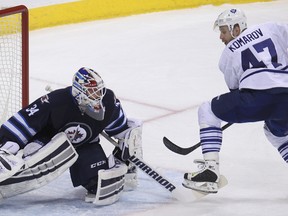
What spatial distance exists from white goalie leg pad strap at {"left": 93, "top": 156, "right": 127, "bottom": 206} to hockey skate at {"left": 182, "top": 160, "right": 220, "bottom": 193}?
273mm

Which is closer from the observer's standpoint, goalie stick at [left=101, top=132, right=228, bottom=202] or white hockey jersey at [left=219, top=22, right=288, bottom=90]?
white hockey jersey at [left=219, top=22, right=288, bottom=90]

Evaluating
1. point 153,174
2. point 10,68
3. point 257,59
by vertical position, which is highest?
point 257,59

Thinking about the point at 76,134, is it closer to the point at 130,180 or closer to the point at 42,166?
the point at 42,166

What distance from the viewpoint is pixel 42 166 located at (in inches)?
129

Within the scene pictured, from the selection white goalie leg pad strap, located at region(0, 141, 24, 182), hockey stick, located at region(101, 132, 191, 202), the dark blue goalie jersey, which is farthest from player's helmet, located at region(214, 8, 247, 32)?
white goalie leg pad strap, located at region(0, 141, 24, 182)

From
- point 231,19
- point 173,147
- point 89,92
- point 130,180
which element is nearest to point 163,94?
point 173,147

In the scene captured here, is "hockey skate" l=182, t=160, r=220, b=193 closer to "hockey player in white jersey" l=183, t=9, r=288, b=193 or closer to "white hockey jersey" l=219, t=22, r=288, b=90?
"hockey player in white jersey" l=183, t=9, r=288, b=193

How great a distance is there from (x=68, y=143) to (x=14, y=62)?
1.06 metres

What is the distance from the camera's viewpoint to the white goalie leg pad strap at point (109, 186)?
130 inches

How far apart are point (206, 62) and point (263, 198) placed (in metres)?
2.31

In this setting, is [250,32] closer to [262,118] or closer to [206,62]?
[262,118]

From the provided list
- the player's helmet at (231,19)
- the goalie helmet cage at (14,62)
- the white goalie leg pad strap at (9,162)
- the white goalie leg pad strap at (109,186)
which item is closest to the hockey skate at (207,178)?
the white goalie leg pad strap at (109,186)

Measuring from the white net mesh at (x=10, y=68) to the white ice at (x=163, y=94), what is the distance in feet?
1.56

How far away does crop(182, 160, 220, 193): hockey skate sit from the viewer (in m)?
3.28
